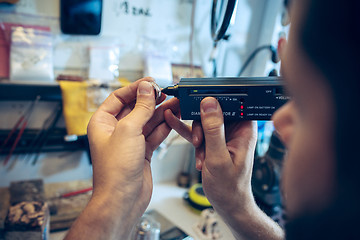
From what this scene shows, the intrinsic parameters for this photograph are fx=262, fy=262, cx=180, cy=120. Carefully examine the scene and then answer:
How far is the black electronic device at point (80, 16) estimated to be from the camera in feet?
3.05

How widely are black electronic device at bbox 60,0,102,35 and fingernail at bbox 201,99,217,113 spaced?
643mm

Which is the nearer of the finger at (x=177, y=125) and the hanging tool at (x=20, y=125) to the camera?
the finger at (x=177, y=125)

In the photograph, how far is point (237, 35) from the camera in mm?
1319

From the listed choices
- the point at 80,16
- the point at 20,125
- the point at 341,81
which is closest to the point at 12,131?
the point at 20,125

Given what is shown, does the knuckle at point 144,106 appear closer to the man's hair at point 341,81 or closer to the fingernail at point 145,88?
the fingernail at point 145,88

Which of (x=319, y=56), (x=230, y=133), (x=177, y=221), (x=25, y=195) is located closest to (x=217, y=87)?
(x=230, y=133)

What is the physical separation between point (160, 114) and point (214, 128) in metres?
0.18

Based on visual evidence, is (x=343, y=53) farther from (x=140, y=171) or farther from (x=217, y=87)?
(x=140, y=171)

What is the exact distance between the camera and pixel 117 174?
516 mm

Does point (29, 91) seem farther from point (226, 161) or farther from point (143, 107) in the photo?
point (226, 161)

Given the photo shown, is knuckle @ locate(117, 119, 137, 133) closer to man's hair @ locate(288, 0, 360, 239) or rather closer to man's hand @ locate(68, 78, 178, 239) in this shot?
man's hand @ locate(68, 78, 178, 239)

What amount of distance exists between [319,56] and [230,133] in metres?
0.46

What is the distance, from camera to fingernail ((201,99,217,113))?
0.55 metres

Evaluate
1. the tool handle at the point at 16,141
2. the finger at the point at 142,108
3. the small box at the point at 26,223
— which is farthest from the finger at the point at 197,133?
the tool handle at the point at 16,141
